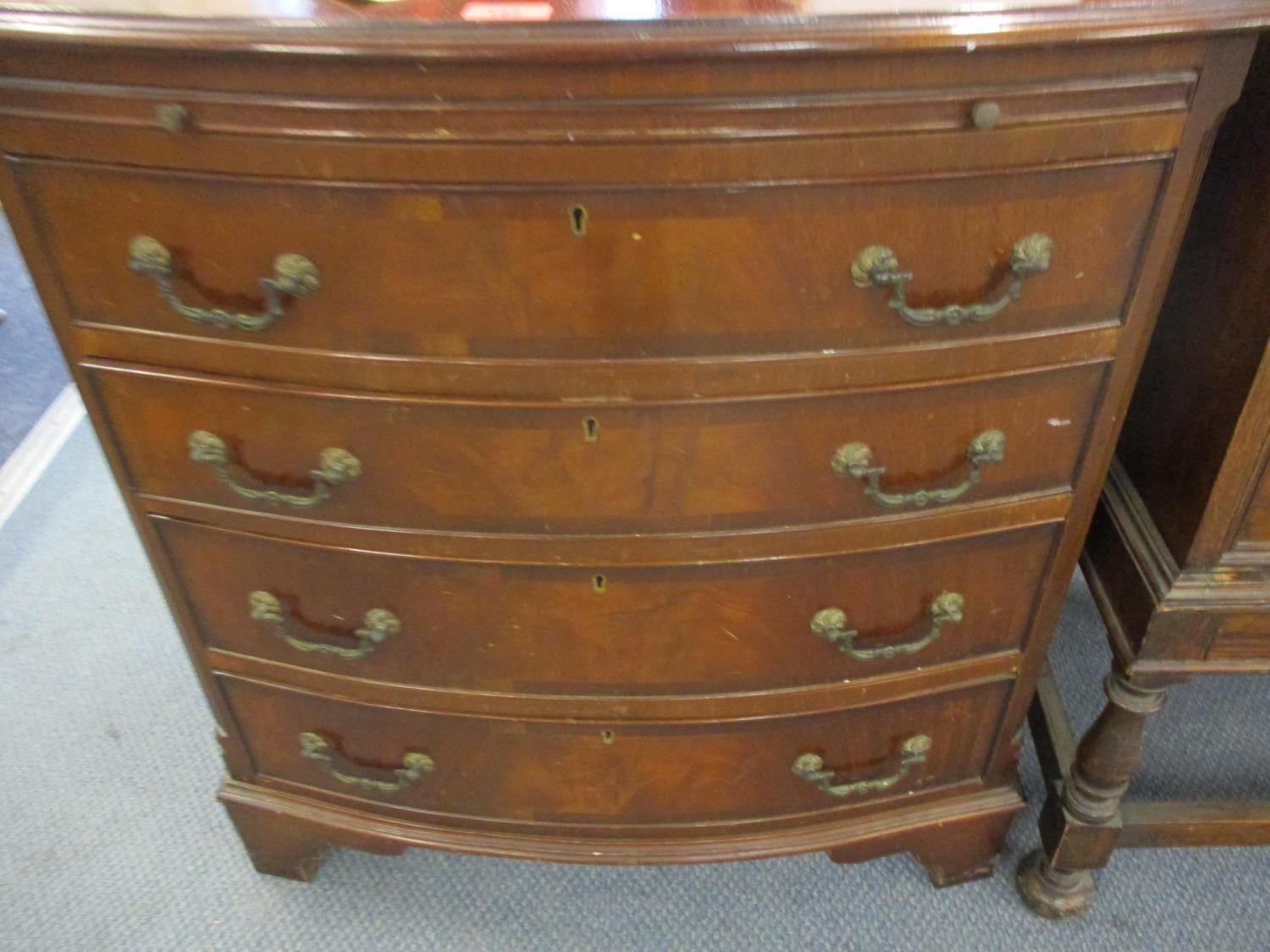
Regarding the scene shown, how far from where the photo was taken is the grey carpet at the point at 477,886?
115 centimetres

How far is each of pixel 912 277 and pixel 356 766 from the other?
2.46 ft

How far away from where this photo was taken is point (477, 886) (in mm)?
1211

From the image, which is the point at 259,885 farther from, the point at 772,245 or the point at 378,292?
the point at 772,245

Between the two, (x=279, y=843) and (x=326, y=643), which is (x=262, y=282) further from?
(x=279, y=843)

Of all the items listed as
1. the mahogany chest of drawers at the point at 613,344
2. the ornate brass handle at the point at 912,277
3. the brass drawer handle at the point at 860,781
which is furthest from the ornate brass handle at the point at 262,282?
the brass drawer handle at the point at 860,781

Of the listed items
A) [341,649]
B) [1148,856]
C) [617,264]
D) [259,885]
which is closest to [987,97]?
[617,264]

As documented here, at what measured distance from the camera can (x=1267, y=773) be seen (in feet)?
4.28

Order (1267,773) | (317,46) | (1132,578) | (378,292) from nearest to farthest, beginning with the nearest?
(317,46)
(378,292)
(1132,578)
(1267,773)

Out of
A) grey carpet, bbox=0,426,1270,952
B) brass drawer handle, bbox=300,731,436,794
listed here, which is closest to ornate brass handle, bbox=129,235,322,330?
brass drawer handle, bbox=300,731,436,794

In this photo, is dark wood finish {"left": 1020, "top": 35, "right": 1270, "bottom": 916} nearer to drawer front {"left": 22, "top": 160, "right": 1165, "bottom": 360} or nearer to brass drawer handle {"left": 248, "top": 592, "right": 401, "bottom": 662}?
drawer front {"left": 22, "top": 160, "right": 1165, "bottom": 360}

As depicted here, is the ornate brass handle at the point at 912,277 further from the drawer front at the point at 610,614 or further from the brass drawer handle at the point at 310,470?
the brass drawer handle at the point at 310,470

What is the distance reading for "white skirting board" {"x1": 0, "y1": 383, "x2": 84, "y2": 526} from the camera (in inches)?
69.5

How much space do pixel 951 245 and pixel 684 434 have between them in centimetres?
23

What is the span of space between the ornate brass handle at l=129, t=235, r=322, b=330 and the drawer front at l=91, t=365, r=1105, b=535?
74 mm
